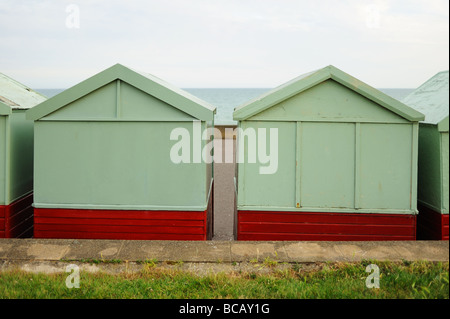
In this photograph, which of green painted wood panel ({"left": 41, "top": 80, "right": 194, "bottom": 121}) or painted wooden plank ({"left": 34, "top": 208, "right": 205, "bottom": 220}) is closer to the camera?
green painted wood panel ({"left": 41, "top": 80, "right": 194, "bottom": 121})

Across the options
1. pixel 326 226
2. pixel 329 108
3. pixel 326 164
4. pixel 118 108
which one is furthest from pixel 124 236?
pixel 329 108

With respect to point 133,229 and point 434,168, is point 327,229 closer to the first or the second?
point 434,168

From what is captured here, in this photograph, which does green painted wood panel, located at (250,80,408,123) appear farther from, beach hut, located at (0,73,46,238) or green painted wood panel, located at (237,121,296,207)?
beach hut, located at (0,73,46,238)

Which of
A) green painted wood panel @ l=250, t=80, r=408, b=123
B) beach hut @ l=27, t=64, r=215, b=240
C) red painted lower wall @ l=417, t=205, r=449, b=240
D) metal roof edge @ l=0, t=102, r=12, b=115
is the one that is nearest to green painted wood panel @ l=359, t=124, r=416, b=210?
green painted wood panel @ l=250, t=80, r=408, b=123

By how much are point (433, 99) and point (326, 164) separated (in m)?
2.59

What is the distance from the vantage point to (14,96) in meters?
8.30

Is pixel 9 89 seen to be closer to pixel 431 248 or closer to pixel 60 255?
pixel 60 255

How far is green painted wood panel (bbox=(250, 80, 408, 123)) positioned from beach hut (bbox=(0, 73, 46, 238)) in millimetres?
3852

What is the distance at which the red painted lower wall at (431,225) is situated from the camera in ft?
22.8

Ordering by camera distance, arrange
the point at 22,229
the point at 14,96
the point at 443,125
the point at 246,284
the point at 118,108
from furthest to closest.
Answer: the point at 14,96 → the point at 22,229 → the point at 118,108 → the point at 443,125 → the point at 246,284

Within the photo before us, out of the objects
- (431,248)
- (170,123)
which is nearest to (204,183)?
(170,123)

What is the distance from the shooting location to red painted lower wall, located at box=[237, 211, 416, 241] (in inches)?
276

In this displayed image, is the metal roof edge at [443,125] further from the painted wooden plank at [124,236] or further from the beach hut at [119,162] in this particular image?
the painted wooden plank at [124,236]
